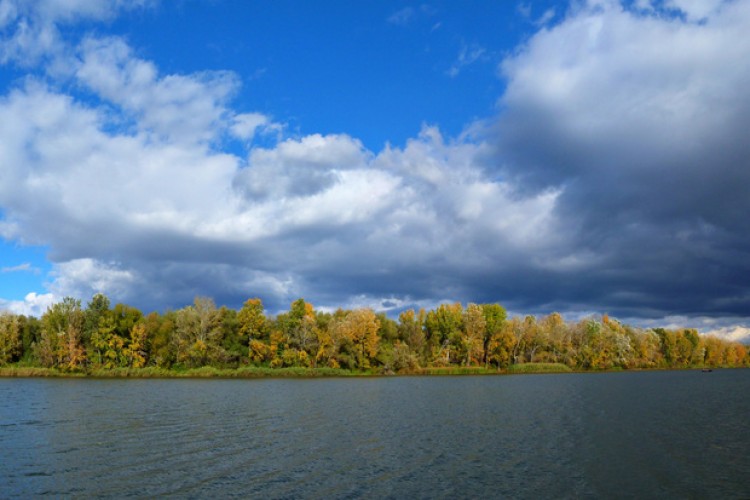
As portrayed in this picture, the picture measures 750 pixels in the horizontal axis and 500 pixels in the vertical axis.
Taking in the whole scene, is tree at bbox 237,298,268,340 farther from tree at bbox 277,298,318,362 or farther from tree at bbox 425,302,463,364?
tree at bbox 425,302,463,364

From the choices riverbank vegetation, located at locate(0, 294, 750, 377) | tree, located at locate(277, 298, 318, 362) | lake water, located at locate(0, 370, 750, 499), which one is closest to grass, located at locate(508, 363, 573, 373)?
riverbank vegetation, located at locate(0, 294, 750, 377)

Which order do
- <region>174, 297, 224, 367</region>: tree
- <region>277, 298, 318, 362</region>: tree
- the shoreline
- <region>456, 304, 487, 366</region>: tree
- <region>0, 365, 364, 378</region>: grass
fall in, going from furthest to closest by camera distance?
<region>456, 304, 487, 366</region>: tree < <region>277, 298, 318, 362</region>: tree < <region>174, 297, 224, 367</region>: tree < <region>0, 365, 364, 378</region>: grass < the shoreline

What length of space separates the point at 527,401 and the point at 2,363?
13003 cm

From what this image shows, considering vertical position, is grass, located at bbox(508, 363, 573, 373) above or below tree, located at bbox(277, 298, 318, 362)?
below

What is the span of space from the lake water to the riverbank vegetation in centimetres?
6408

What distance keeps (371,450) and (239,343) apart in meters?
99.9

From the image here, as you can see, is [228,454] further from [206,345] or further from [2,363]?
[2,363]

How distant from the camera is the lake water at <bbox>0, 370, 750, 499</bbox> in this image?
24438mm

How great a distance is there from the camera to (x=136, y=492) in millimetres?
23203

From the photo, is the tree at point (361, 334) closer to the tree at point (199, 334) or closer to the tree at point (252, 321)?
the tree at point (252, 321)

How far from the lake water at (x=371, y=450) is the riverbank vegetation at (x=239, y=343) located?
64.1 metres

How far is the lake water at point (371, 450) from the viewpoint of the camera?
2444 cm

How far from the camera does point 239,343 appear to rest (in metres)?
126

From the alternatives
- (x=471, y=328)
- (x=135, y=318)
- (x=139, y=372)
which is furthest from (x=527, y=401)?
(x=135, y=318)
